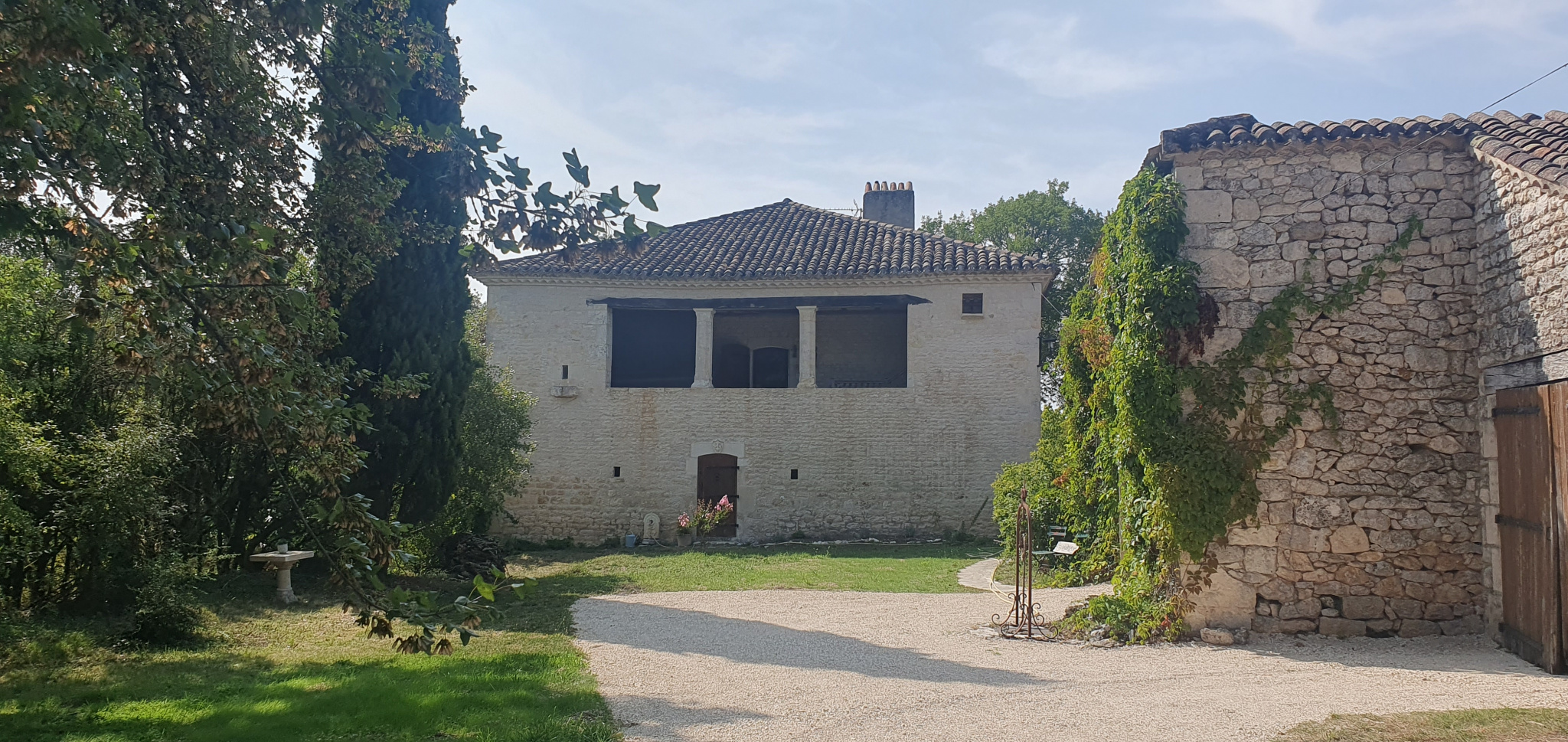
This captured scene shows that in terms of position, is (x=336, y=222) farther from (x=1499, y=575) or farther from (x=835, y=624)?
(x=1499, y=575)

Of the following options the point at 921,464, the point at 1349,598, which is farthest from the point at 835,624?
the point at 921,464

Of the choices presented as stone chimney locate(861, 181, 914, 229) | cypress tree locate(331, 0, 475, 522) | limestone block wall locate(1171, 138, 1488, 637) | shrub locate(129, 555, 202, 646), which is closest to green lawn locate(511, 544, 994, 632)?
cypress tree locate(331, 0, 475, 522)

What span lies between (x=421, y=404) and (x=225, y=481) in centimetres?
225

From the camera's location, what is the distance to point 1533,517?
21.1ft

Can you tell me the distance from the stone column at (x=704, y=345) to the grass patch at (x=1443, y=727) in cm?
1444

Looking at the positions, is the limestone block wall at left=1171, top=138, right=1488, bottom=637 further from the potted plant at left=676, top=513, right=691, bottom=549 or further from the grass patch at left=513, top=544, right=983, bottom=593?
the potted plant at left=676, top=513, right=691, bottom=549

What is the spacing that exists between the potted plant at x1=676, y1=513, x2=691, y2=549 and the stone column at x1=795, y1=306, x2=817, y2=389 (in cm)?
323

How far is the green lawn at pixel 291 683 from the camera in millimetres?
5117

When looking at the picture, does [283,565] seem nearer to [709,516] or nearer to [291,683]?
[291,683]

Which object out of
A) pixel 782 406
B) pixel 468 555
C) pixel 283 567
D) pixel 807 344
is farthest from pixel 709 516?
pixel 283 567

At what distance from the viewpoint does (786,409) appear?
728 inches

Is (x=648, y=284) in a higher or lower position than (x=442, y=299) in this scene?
higher

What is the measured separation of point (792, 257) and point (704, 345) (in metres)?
2.45

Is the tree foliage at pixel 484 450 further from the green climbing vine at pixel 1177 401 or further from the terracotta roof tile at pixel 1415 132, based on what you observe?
the terracotta roof tile at pixel 1415 132
